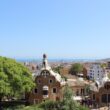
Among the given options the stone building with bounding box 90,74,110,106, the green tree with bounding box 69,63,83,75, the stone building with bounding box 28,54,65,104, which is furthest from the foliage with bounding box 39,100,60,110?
the green tree with bounding box 69,63,83,75

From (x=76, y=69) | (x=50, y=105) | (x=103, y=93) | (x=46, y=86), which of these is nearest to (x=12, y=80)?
(x=50, y=105)

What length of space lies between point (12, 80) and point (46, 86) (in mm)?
6659

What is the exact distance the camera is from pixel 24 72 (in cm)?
5403

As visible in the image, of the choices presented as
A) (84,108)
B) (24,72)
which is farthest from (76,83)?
(84,108)

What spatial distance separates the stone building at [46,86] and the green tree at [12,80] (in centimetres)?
209

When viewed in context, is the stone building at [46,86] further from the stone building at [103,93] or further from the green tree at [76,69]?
the green tree at [76,69]

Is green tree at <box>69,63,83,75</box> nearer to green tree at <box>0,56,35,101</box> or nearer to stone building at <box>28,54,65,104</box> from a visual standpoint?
stone building at <box>28,54,65,104</box>

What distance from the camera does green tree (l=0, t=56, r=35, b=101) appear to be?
49.8 m

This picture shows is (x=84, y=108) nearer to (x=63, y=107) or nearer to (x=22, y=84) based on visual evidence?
(x=63, y=107)

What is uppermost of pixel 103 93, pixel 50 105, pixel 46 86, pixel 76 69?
pixel 76 69

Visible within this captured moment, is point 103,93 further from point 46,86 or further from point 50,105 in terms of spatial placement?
point 50,105

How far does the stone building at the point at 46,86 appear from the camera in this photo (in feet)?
182

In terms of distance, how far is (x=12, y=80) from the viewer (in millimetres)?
50875

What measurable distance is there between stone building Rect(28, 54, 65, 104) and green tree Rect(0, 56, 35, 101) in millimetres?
2088
